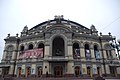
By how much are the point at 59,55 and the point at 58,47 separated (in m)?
2.99

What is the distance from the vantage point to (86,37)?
32969 mm

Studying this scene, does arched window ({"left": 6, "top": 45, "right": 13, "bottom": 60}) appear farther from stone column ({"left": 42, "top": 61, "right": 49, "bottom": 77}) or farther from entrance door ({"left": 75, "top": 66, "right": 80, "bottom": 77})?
entrance door ({"left": 75, "top": 66, "right": 80, "bottom": 77})

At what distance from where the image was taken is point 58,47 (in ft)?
108

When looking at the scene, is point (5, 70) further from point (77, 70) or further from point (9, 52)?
point (77, 70)

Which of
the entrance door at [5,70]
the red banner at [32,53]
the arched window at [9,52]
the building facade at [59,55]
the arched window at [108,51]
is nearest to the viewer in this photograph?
the building facade at [59,55]

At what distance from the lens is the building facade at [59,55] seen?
93.3 feet

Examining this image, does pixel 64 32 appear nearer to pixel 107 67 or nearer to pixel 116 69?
pixel 107 67

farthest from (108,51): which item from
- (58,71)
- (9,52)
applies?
(9,52)

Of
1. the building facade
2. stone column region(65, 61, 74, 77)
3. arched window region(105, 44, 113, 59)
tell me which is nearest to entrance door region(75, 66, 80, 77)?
the building facade

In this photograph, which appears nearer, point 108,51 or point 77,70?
point 77,70

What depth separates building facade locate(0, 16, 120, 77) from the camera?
2845cm

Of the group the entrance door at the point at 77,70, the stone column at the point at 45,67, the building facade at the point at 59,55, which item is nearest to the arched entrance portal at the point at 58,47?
the building facade at the point at 59,55

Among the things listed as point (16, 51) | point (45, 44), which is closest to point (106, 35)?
point (45, 44)

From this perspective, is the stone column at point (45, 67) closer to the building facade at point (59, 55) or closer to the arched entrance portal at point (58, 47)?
the building facade at point (59, 55)
